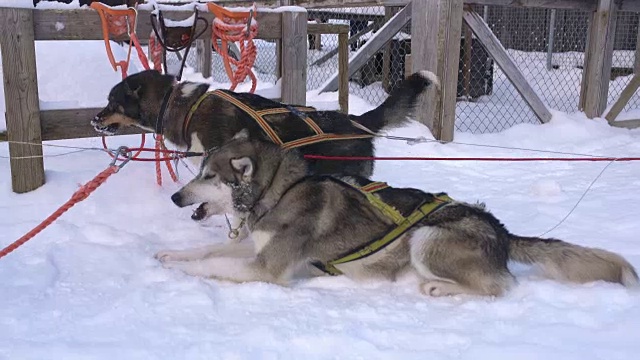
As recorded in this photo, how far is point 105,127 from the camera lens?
13.5 ft

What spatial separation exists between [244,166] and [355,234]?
667mm

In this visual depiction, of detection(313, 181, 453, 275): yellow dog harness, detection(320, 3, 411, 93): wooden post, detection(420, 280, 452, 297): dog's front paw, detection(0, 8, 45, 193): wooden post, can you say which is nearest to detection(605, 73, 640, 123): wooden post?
detection(320, 3, 411, 93): wooden post

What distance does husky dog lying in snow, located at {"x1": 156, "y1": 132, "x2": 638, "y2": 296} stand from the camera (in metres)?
2.93

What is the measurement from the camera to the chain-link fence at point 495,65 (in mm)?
9164

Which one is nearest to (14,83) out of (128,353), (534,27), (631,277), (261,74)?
(128,353)

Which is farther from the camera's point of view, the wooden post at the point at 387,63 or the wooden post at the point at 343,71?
the wooden post at the point at 387,63

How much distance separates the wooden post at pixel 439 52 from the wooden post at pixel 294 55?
156 cm

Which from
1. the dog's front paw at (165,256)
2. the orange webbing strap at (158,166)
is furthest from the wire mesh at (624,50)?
the dog's front paw at (165,256)

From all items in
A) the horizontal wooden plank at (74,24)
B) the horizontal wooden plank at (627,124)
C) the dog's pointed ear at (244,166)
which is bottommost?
the horizontal wooden plank at (627,124)

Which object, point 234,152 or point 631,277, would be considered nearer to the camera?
point 631,277

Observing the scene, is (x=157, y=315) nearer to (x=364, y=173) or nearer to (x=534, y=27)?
(x=364, y=173)

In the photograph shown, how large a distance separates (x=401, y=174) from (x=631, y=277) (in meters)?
2.92

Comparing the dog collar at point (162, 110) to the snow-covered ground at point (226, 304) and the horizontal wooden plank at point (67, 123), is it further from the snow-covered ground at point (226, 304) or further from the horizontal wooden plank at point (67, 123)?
the horizontal wooden plank at point (67, 123)

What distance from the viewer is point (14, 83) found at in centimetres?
409
